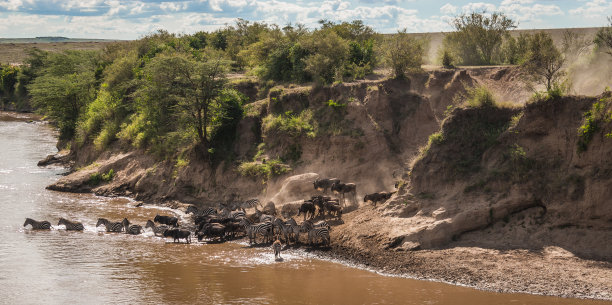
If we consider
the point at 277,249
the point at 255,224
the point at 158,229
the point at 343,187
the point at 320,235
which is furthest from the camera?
the point at 343,187

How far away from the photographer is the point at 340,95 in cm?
2711

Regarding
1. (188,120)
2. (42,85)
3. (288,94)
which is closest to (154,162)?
(188,120)

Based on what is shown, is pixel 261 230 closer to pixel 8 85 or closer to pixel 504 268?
pixel 504 268

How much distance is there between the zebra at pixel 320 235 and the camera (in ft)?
65.4

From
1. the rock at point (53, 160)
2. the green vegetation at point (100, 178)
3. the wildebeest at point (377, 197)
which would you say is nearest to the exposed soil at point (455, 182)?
the wildebeest at point (377, 197)

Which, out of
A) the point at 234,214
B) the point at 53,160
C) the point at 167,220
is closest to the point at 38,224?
the point at 167,220

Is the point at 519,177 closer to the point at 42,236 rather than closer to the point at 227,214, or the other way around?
the point at 227,214

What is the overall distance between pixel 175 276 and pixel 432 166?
30.1ft

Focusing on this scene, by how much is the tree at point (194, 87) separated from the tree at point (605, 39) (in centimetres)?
1601

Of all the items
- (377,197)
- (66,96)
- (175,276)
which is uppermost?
(66,96)

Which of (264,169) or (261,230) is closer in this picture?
(261,230)

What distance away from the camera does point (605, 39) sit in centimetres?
2266

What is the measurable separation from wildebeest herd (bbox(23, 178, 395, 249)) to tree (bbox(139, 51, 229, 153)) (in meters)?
5.32

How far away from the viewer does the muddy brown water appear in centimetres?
1600
